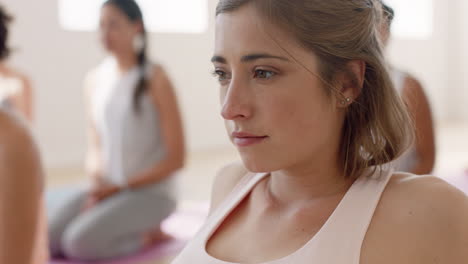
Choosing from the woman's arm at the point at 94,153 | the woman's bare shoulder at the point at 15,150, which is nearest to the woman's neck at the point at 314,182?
the woman's bare shoulder at the point at 15,150

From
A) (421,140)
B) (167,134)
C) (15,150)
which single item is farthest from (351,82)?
(167,134)

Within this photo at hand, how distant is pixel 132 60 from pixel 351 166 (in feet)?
7.39

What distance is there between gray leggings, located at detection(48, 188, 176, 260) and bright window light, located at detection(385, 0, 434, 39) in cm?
684

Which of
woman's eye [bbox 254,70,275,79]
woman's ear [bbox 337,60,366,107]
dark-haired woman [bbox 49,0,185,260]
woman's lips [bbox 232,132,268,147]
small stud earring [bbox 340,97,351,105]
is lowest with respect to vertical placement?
dark-haired woman [bbox 49,0,185,260]

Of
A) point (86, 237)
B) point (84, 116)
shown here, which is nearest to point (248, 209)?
point (86, 237)

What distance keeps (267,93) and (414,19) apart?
29.1 ft

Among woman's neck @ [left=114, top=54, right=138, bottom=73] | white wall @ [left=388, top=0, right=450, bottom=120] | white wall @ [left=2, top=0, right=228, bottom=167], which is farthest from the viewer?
white wall @ [left=388, top=0, right=450, bottom=120]

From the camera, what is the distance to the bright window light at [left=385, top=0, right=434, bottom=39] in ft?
29.3

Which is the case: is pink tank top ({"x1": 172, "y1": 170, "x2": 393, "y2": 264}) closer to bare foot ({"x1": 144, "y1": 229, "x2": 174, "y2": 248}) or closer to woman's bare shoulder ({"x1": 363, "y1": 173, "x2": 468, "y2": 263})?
woman's bare shoulder ({"x1": 363, "y1": 173, "x2": 468, "y2": 263})

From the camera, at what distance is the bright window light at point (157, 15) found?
5652 mm

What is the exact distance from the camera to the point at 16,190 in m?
1.13

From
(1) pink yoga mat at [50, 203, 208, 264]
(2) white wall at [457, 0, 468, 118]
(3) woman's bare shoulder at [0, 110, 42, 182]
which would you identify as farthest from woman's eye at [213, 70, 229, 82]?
(2) white wall at [457, 0, 468, 118]

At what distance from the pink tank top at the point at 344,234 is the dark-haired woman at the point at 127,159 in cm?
195

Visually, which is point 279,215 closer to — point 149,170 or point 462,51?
point 149,170
